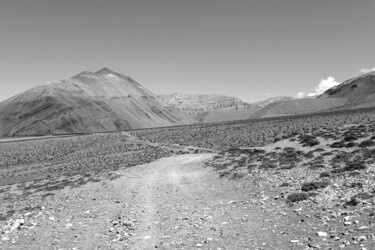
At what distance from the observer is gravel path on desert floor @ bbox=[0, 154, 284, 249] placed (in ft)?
46.4

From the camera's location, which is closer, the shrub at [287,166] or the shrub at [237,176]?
the shrub at [287,166]

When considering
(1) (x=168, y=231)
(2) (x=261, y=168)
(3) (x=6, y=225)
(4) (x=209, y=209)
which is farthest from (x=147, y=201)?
(2) (x=261, y=168)

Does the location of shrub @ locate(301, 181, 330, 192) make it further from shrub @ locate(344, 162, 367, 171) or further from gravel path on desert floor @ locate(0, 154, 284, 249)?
shrub @ locate(344, 162, 367, 171)

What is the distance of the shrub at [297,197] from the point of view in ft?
55.0

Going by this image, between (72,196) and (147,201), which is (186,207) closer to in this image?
(147,201)

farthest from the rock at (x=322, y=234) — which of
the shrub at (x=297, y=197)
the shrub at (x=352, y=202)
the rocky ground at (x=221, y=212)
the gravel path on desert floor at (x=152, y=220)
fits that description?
the shrub at (x=297, y=197)

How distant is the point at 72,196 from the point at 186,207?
10494mm

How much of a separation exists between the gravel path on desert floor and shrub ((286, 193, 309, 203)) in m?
1.70

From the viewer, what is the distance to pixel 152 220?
17.4 m

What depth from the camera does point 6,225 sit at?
1806 centimetres

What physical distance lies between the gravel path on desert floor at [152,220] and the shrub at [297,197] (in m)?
1.70

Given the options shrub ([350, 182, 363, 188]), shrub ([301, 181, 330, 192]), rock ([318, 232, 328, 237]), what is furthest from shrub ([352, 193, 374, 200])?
rock ([318, 232, 328, 237])

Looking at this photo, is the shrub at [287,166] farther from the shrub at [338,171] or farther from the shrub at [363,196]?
the shrub at [363,196]

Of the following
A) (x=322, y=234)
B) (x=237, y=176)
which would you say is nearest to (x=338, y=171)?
(x=237, y=176)
